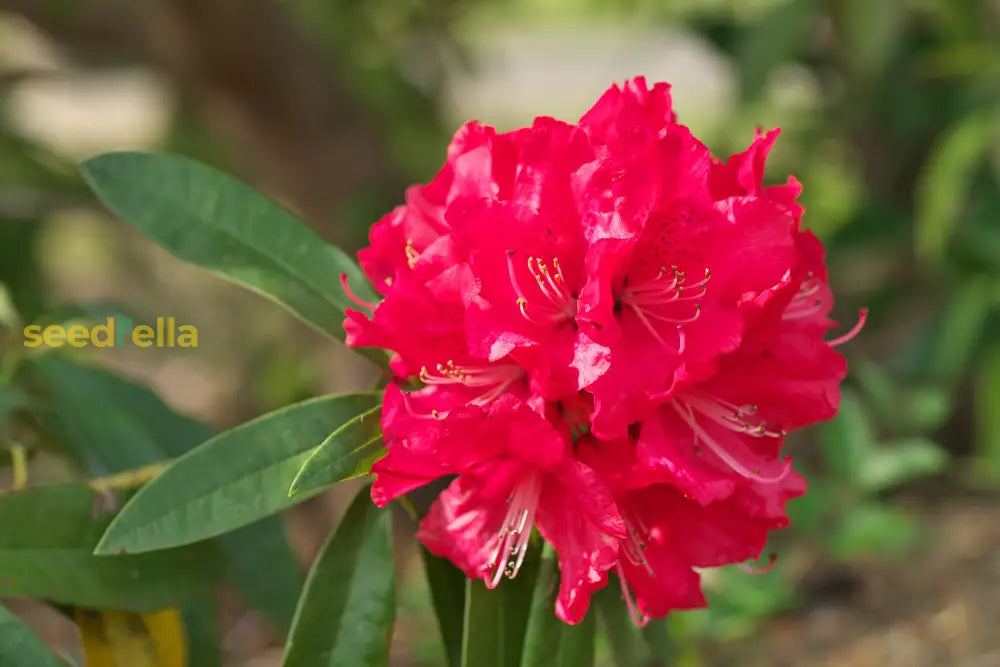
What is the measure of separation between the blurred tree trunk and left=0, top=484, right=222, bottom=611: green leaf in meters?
1.42

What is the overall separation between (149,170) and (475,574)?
0.47m

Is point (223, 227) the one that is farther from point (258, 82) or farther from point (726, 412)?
point (258, 82)

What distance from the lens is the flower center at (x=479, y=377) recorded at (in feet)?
2.49

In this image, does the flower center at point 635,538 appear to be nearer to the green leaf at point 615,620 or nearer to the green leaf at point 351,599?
the green leaf at point 615,620

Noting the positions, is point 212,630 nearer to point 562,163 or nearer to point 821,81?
point 562,163

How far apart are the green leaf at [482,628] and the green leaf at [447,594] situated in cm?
9

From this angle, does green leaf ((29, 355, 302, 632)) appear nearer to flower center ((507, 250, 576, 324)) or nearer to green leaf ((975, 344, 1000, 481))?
flower center ((507, 250, 576, 324))

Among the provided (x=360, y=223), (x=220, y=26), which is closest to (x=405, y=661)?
(x=360, y=223)

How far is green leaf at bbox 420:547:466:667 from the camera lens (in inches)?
35.9

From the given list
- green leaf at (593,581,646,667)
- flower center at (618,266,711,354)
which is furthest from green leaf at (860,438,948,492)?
flower center at (618,266,711,354)

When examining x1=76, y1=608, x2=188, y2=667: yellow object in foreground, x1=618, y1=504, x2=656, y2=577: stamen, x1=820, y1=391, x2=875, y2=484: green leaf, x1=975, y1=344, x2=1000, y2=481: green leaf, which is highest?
x1=618, y1=504, x2=656, y2=577: stamen

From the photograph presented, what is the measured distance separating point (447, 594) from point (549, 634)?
0.42ft

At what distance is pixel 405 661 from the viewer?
2164 mm

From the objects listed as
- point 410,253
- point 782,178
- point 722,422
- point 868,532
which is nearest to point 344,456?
point 410,253
